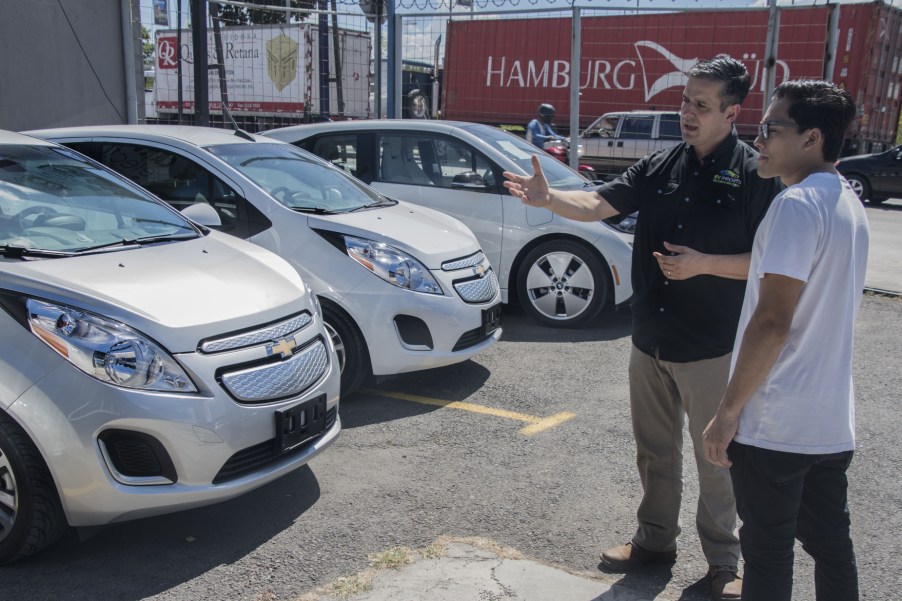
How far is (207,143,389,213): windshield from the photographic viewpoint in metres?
5.39

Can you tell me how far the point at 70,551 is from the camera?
330cm

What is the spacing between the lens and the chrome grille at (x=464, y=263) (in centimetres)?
532

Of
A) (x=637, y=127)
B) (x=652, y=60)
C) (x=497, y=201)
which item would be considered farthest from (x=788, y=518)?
(x=652, y=60)

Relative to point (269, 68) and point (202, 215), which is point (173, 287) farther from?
point (269, 68)

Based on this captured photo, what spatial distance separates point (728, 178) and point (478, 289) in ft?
8.70

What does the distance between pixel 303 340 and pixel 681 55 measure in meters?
16.0

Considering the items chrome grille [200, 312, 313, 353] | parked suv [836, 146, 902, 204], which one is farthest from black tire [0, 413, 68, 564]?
parked suv [836, 146, 902, 204]

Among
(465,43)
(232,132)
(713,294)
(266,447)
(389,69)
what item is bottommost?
(266,447)

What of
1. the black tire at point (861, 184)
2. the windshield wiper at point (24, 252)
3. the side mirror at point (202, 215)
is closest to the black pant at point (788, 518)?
the windshield wiper at point (24, 252)

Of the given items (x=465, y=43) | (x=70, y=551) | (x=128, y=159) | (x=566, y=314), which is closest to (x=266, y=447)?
(x=70, y=551)

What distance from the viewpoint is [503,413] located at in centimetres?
500

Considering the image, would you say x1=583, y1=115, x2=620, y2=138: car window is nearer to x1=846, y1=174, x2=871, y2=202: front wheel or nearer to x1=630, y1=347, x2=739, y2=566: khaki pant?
x1=846, y1=174, x2=871, y2=202: front wheel

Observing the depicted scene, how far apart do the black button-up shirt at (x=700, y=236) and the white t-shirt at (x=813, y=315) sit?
681 mm

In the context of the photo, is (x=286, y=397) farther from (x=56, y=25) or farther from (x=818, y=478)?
(x=56, y=25)
